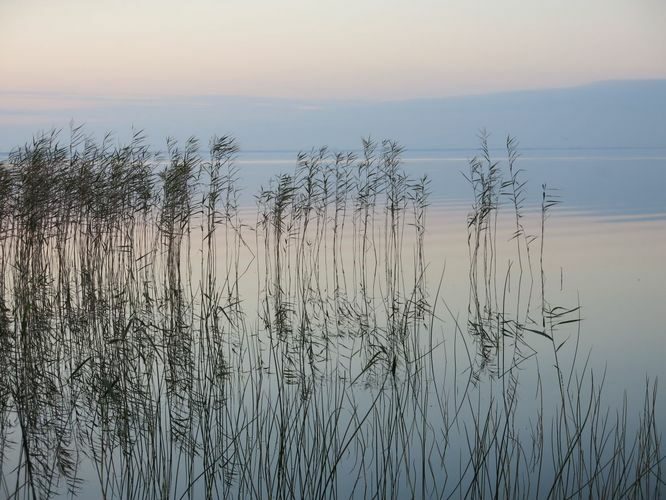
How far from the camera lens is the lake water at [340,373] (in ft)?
17.3

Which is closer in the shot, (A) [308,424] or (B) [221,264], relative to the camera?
(A) [308,424]

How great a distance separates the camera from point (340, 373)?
787cm

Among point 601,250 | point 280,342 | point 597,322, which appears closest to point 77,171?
point 280,342

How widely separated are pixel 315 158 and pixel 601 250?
18.2 ft

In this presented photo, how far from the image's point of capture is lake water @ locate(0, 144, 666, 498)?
527cm

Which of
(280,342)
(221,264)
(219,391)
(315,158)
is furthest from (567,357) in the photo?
(221,264)

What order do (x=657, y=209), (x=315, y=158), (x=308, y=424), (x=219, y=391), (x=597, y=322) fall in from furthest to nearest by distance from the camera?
1. (x=657, y=209)
2. (x=315, y=158)
3. (x=597, y=322)
4. (x=219, y=391)
5. (x=308, y=424)

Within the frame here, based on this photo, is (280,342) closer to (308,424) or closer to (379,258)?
(308,424)

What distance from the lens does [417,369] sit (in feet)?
25.5

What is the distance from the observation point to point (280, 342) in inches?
363

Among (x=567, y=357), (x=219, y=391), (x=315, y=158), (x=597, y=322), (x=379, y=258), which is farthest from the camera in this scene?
(x=379, y=258)

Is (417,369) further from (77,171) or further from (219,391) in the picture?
(77,171)

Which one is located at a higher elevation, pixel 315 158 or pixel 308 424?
pixel 315 158

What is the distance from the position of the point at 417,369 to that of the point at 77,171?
7114 millimetres
